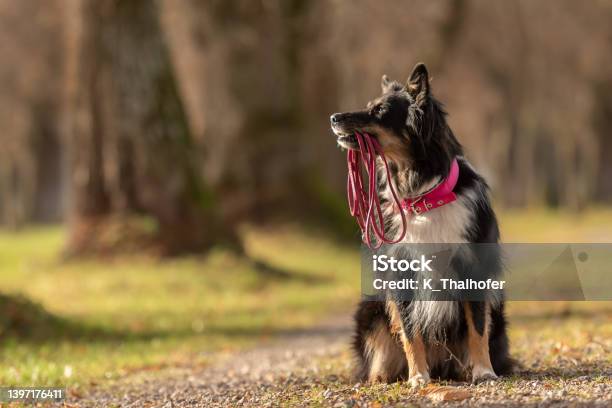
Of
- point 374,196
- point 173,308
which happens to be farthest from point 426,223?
point 173,308

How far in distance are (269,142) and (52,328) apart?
10.6 meters

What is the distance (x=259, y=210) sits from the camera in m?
20.8

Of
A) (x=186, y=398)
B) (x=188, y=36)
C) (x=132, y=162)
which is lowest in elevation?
(x=186, y=398)

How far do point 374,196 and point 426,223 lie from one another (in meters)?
0.44

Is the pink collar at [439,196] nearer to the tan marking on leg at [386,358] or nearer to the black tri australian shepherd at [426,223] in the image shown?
the black tri australian shepherd at [426,223]

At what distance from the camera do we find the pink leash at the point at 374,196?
604 centimetres

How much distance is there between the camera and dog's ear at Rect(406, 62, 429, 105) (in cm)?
598

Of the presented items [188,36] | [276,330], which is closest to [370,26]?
[188,36]

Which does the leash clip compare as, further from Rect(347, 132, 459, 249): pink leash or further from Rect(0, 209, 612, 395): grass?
Rect(0, 209, 612, 395): grass

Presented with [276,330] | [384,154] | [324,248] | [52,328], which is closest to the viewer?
[384,154]

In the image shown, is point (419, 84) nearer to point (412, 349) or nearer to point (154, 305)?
point (412, 349)

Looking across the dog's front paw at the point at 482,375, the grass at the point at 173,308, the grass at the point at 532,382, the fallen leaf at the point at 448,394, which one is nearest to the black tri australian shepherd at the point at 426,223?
the dog's front paw at the point at 482,375

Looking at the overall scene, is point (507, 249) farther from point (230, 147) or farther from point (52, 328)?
point (230, 147)

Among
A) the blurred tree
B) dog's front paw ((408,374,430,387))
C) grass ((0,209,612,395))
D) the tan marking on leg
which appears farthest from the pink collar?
the blurred tree
